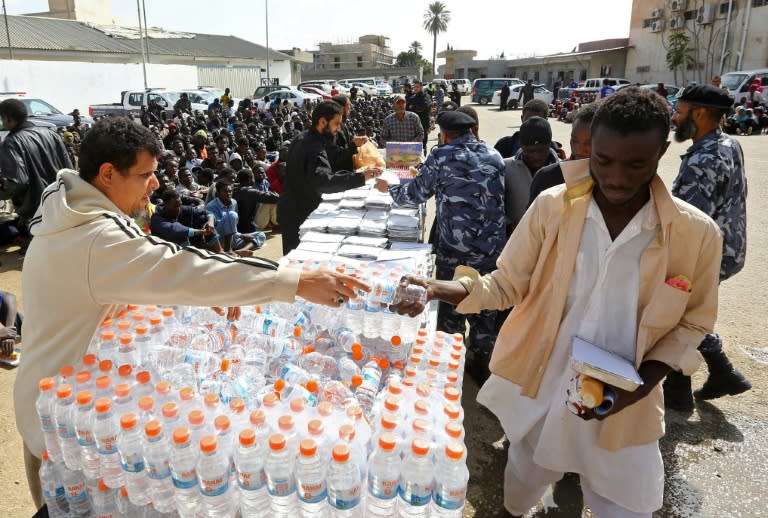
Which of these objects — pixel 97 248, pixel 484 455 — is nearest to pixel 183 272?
pixel 97 248

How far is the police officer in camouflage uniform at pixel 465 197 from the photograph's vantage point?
3.60 m

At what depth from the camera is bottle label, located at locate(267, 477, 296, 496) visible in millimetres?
1423

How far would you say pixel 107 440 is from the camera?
5.09ft

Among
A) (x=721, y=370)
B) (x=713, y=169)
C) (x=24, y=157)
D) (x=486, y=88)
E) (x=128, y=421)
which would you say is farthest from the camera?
(x=486, y=88)

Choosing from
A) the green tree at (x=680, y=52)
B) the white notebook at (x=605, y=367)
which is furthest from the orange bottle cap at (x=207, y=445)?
the green tree at (x=680, y=52)

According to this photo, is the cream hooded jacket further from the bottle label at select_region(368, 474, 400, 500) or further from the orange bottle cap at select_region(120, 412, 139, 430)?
the bottle label at select_region(368, 474, 400, 500)

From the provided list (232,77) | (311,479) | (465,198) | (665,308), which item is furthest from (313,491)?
(232,77)

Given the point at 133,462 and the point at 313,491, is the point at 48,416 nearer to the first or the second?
the point at 133,462

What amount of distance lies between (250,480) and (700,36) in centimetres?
3795

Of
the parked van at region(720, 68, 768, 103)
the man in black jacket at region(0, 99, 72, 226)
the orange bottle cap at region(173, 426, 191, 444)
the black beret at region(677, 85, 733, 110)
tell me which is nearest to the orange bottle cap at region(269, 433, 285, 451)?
the orange bottle cap at region(173, 426, 191, 444)

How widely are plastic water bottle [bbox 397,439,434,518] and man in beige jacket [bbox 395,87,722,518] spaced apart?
23.6 inches

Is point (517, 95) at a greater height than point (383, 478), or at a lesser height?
greater

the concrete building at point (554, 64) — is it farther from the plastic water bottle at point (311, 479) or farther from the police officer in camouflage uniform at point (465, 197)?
the plastic water bottle at point (311, 479)

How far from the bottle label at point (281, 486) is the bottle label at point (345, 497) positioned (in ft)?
0.40
